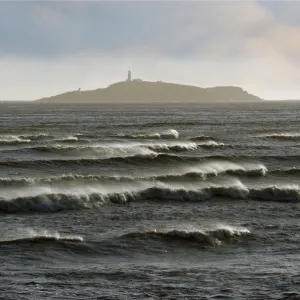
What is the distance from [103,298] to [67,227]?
8.41 m

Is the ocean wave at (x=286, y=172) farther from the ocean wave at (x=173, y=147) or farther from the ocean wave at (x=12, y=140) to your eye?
the ocean wave at (x=12, y=140)

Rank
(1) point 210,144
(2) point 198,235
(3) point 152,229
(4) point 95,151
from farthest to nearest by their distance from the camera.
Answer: (1) point 210,144, (4) point 95,151, (3) point 152,229, (2) point 198,235

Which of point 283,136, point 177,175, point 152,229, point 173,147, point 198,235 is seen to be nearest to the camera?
point 198,235

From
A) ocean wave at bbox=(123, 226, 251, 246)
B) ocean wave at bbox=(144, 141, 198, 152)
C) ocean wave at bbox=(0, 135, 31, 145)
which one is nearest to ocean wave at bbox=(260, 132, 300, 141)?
ocean wave at bbox=(144, 141, 198, 152)

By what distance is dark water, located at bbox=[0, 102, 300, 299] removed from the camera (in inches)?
624

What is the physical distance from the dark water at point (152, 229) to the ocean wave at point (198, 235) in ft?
0.11

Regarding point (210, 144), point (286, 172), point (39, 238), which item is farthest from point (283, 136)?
point (39, 238)

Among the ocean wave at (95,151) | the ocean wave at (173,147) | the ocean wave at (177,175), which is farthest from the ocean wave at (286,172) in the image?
the ocean wave at (173,147)

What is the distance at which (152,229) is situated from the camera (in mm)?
22375

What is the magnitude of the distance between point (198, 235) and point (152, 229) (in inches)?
71.1

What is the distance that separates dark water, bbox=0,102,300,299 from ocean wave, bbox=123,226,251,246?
3 cm

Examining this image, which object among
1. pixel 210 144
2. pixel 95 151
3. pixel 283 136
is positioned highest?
pixel 283 136

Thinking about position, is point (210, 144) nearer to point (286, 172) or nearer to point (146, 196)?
point (286, 172)

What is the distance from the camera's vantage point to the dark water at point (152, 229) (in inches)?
624
